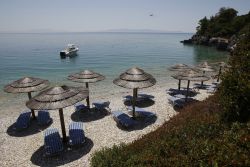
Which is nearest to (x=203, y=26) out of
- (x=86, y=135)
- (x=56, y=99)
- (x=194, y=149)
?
(x=86, y=135)

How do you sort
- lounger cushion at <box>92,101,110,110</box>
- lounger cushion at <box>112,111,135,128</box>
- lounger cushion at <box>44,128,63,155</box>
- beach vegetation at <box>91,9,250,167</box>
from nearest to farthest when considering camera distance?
beach vegetation at <box>91,9,250,167</box> → lounger cushion at <box>44,128,63,155</box> → lounger cushion at <box>112,111,135,128</box> → lounger cushion at <box>92,101,110,110</box>

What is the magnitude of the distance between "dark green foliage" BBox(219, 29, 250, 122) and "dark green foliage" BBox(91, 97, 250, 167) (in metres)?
0.61

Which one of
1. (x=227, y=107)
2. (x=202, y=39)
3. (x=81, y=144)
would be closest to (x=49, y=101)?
(x=81, y=144)

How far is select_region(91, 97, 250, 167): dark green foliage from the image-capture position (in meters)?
4.55

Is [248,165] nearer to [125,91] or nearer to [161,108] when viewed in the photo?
[161,108]

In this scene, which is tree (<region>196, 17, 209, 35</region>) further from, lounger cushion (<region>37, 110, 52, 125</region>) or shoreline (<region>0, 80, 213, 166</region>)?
lounger cushion (<region>37, 110, 52, 125</region>)

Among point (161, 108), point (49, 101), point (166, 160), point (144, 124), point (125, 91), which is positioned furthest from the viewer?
point (125, 91)

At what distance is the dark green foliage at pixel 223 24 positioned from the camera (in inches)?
3029

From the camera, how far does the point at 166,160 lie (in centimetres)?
538

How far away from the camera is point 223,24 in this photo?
84250 mm

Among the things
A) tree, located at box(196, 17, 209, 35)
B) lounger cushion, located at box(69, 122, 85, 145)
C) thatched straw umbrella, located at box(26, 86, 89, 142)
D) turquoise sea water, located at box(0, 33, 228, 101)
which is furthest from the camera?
tree, located at box(196, 17, 209, 35)

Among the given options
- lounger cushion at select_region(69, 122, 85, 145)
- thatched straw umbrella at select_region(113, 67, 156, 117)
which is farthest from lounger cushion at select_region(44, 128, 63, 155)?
thatched straw umbrella at select_region(113, 67, 156, 117)

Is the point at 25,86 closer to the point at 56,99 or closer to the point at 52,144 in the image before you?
the point at 56,99

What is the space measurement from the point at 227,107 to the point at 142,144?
318cm
